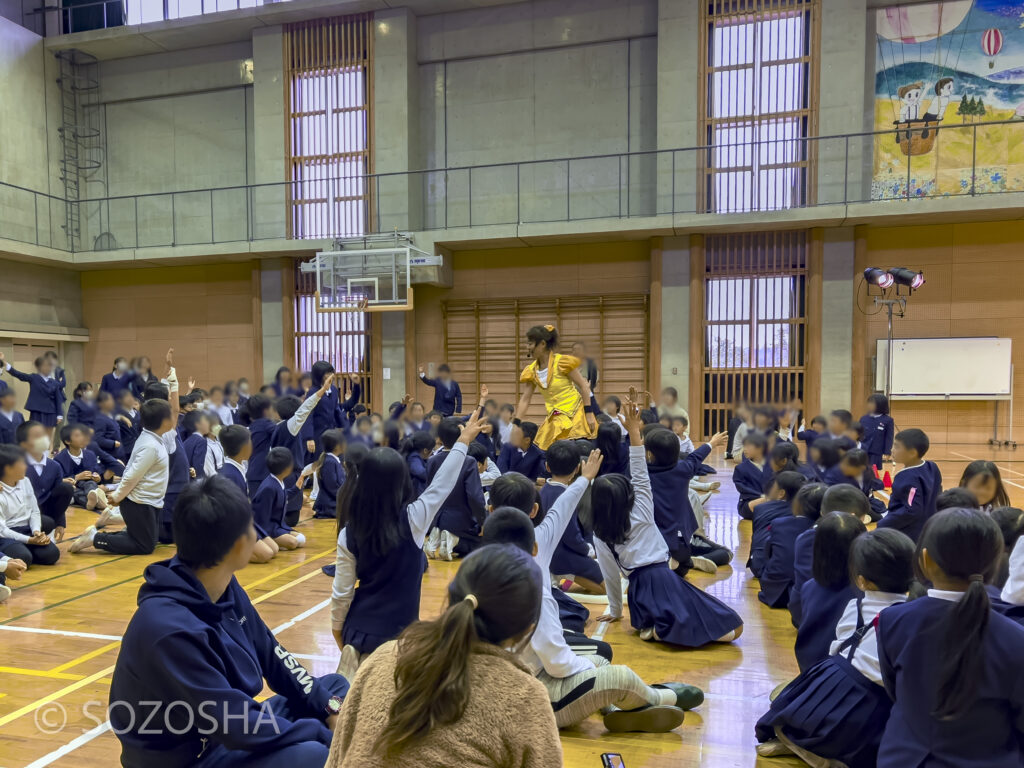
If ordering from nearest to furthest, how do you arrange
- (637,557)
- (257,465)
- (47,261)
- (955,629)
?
(955,629), (637,557), (257,465), (47,261)

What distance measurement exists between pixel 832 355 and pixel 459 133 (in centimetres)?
733

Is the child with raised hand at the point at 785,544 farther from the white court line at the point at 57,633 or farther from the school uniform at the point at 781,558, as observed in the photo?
the white court line at the point at 57,633

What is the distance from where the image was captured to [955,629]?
167 cm

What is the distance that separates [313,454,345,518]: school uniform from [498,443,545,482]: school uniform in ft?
5.30

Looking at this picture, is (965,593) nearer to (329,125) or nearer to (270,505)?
(270,505)

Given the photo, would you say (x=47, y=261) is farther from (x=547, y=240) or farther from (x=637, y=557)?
(x=637, y=557)

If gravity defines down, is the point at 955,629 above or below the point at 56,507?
above

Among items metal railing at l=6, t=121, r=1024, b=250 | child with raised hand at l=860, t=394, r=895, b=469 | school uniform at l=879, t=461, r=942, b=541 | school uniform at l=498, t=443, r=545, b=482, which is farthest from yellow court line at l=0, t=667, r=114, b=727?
metal railing at l=6, t=121, r=1024, b=250

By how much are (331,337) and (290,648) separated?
9.61 m

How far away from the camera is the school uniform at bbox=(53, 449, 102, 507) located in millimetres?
6997

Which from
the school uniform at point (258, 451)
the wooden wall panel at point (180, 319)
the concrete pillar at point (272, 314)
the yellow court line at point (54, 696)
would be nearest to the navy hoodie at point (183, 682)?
the yellow court line at point (54, 696)

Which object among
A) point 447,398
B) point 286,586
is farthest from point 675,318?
point 286,586

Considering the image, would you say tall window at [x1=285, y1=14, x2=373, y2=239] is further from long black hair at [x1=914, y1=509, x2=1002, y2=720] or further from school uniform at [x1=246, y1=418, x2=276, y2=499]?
long black hair at [x1=914, y1=509, x2=1002, y2=720]

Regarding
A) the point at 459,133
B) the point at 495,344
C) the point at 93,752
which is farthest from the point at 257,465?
the point at 459,133
